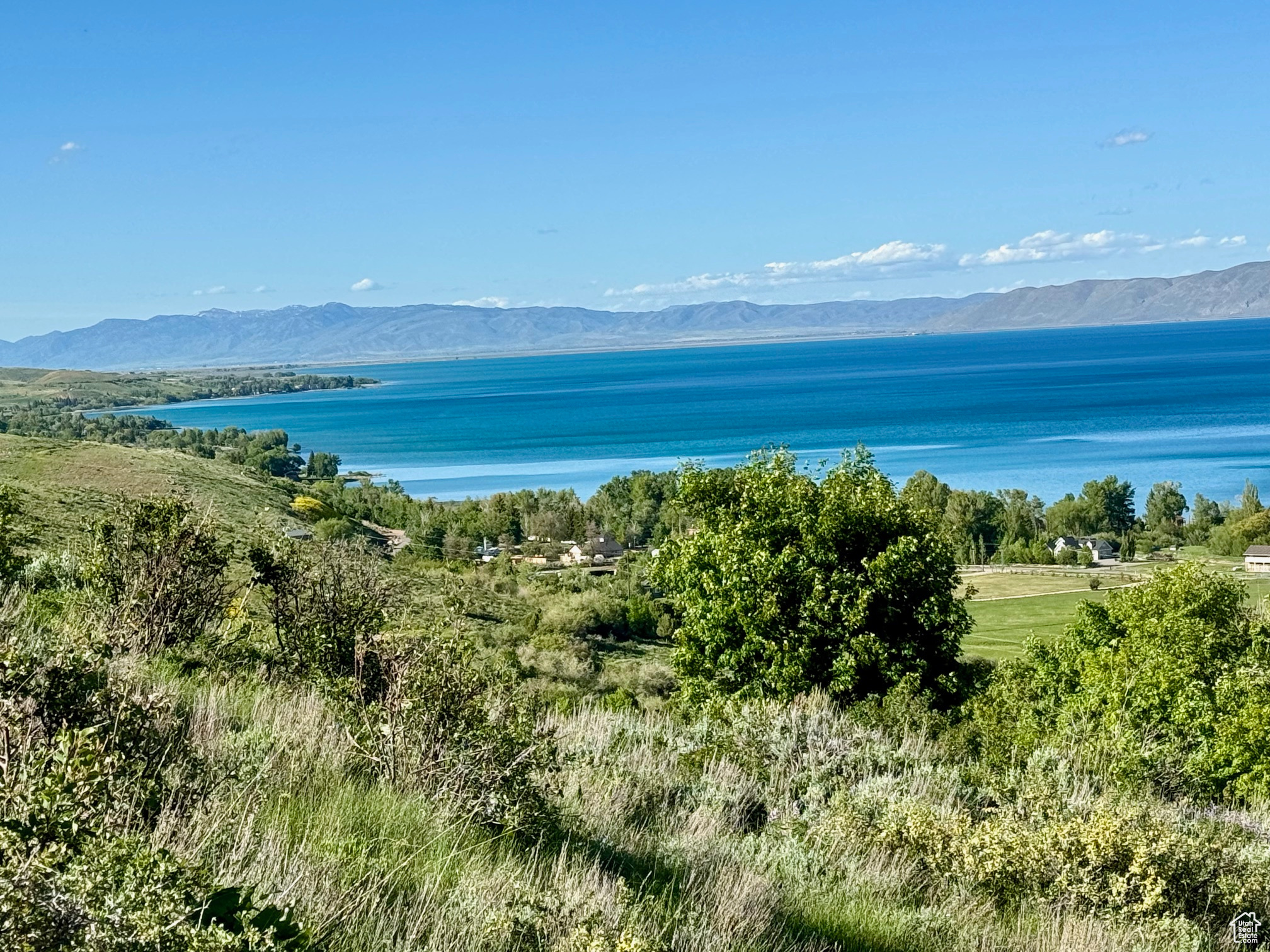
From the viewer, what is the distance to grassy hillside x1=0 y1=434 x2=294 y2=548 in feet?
113

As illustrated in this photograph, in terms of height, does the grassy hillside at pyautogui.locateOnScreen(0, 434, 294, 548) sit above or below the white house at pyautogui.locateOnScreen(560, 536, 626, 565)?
above

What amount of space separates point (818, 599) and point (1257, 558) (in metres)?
72.9

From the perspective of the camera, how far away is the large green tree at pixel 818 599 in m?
17.3

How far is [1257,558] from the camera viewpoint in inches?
3078

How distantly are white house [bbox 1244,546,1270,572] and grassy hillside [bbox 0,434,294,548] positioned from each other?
206 feet

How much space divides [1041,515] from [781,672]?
7939 centimetres

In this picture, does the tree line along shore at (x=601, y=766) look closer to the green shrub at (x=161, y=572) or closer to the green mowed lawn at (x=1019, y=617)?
the green shrub at (x=161, y=572)

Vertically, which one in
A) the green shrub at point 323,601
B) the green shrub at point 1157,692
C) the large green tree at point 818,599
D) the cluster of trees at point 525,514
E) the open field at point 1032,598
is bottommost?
the open field at point 1032,598

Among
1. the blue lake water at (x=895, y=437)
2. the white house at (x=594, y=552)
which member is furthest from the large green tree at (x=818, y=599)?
the white house at (x=594, y=552)

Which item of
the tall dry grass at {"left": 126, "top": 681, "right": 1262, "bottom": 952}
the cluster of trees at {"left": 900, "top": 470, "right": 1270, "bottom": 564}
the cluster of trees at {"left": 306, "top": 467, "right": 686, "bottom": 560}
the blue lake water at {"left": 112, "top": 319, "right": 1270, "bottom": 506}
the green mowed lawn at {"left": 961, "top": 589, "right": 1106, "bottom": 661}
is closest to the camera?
the tall dry grass at {"left": 126, "top": 681, "right": 1262, "bottom": 952}

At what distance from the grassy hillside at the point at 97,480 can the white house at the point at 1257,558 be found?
62937mm

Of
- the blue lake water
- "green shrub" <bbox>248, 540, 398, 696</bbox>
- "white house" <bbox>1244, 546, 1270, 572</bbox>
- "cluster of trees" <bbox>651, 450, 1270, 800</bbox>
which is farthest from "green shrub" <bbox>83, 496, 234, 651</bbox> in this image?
"white house" <bbox>1244, 546, 1270, 572</bbox>

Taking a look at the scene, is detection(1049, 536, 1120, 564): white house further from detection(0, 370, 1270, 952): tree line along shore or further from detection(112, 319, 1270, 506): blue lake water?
detection(0, 370, 1270, 952): tree line along shore

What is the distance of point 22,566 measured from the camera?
40.8 feet
